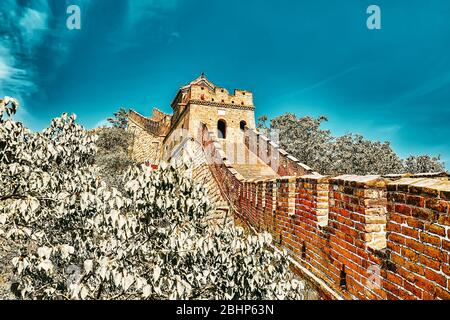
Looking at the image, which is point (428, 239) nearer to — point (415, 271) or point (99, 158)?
point (415, 271)

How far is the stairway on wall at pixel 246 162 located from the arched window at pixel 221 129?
85 cm

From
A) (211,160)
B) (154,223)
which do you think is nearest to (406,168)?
(211,160)

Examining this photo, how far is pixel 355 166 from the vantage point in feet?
70.9

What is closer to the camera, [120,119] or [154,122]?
[154,122]

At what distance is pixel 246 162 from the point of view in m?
15.5

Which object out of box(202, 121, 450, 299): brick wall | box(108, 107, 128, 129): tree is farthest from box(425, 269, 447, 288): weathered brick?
box(108, 107, 128, 129): tree

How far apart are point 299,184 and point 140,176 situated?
2480 mm

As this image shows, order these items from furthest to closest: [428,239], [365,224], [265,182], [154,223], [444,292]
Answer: [265,182], [154,223], [365,224], [428,239], [444,292]

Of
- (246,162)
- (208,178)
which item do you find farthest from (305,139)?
(208,178)

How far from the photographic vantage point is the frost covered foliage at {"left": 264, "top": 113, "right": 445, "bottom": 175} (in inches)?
840

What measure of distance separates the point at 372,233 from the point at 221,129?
54.7ft

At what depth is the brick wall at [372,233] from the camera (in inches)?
73.7

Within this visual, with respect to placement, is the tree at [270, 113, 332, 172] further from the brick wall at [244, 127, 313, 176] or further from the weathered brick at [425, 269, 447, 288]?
the weathered brick at [425, 269, 447, 288]

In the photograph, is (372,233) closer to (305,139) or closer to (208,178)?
(208,178)
